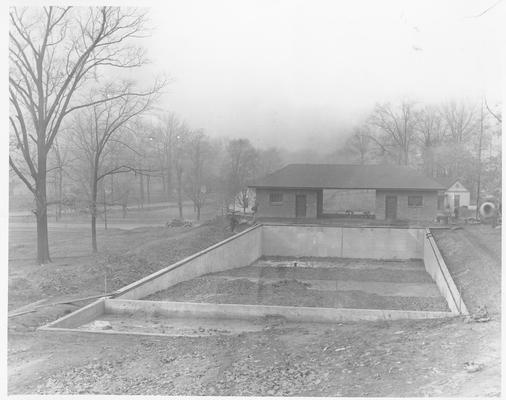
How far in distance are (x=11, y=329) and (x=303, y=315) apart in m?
5.32

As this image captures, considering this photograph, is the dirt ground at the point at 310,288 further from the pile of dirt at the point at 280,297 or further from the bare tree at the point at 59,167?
the bare tree at the point at 59,167

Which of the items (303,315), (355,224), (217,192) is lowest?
(303,315)

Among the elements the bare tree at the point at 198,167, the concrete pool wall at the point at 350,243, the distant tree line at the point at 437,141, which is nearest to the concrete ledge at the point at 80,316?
the bare tree at the point at 198,167

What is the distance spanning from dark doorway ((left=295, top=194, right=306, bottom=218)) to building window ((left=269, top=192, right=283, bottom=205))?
1.03 meters

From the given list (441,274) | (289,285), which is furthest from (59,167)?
(441,274)

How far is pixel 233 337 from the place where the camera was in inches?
270

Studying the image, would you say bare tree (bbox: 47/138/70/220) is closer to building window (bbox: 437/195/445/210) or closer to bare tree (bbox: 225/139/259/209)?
bare tree (bbox: 225/139/259/209)

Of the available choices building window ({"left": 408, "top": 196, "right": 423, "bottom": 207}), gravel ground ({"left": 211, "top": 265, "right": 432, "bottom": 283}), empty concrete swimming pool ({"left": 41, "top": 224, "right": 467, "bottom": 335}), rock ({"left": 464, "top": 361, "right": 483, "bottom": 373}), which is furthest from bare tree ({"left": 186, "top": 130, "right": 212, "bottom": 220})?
building window ({"left": 408, "top": 196, "right": 423, "bottom": 207})

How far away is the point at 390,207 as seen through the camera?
64.8 feet

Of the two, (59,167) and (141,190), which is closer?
(59,167)

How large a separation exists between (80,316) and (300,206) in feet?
44.6

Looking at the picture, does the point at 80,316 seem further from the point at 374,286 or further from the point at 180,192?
the point at 374,286

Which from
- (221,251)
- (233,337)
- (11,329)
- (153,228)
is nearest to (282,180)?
(221,251)
